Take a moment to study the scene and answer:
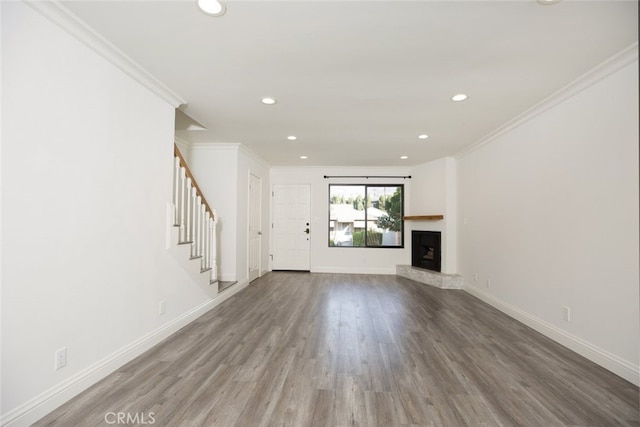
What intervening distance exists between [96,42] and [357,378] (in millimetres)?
3040

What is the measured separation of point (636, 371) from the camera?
2.04 m

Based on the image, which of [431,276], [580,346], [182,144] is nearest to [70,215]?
[182,144]

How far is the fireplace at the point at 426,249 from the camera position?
5530mm

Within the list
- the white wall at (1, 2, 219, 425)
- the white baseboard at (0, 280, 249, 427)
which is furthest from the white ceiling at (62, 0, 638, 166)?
the white baseboard at (0, 280, 249, 427)

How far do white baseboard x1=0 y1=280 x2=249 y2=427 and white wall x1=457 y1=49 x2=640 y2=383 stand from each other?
2.99 meters

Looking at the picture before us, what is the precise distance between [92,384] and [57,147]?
64.2 inches

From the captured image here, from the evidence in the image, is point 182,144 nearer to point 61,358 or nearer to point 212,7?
point 212,7

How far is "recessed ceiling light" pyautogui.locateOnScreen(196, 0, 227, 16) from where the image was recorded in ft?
5.28

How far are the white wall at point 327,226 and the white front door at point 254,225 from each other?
897 mm

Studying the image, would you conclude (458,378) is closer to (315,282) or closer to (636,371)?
(636,371)

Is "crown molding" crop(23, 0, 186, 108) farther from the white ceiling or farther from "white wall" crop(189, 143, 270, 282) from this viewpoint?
"white wall" crop(189, 143, 270, 282)

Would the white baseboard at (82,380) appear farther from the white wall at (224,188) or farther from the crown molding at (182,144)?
the crown molding at (182,144)

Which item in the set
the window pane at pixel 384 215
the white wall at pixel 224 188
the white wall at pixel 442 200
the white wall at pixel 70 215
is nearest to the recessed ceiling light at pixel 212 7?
the white wall at pixel 70 215

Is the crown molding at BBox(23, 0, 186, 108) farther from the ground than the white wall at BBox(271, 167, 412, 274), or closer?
farther from the ground
